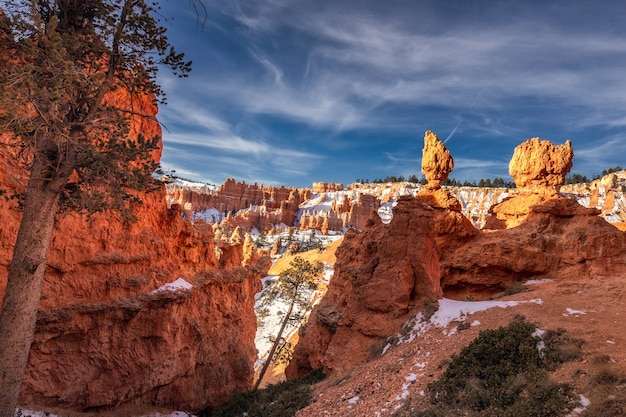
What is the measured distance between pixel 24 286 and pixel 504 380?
9.03m

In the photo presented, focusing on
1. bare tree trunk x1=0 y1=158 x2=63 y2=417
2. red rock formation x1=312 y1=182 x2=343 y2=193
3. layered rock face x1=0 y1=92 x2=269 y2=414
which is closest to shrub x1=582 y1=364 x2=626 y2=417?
bare tree trunk x1=0 y1=158 x2=63 y2=417

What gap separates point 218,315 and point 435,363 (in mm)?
9995

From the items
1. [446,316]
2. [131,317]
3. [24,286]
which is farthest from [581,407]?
[131,317]

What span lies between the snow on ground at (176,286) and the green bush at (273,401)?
16.9 ft

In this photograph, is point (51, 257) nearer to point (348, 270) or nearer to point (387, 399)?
point (387, 399)

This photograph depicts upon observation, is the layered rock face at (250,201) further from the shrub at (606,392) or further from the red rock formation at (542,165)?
the shrub at (606,392)

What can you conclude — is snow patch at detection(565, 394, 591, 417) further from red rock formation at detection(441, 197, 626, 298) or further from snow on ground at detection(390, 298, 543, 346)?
red rock formation at detection(441, 197, 626, 298)

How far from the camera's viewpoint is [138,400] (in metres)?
12.2

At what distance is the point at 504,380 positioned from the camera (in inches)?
277

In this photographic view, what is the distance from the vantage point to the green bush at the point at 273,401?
36.8 feet

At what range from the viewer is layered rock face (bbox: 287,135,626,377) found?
14.0m

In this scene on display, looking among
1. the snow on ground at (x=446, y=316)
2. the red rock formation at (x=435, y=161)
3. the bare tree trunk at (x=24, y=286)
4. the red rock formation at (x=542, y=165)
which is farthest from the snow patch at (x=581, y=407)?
the red rock formation at (x=542, y=165)

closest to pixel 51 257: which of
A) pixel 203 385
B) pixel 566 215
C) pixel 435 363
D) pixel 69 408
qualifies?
pixel 69 408

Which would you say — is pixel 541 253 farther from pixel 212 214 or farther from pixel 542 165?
pixel 212 214
